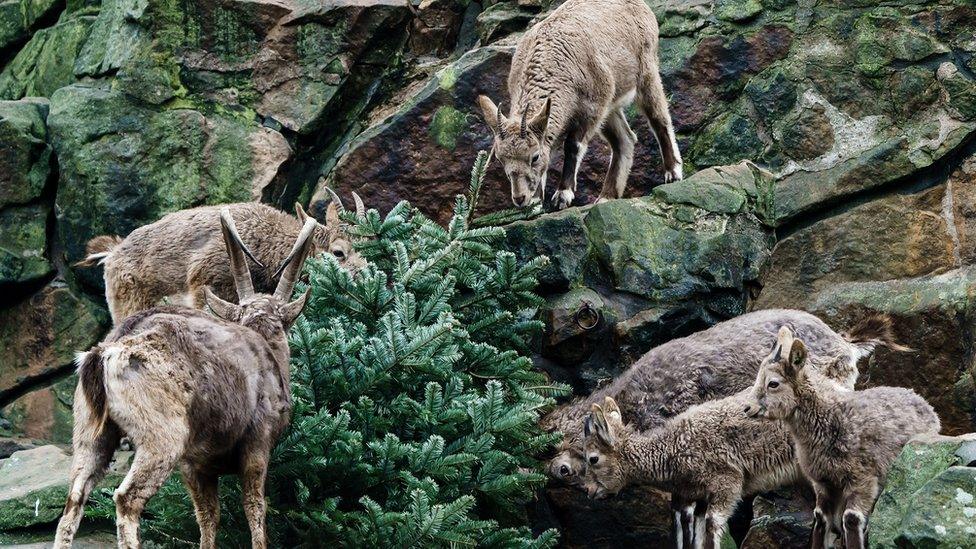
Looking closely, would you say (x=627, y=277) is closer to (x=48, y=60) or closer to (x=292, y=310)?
(x=292, y=310)

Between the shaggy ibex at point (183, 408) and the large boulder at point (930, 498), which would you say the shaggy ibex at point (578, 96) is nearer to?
the shaggy ibex at point (183, 408)

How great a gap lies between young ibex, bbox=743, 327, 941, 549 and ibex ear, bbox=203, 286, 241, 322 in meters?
3.44

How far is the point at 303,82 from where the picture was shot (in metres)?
13.3

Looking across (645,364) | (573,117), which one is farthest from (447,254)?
(573,117)

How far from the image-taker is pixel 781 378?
844 cm

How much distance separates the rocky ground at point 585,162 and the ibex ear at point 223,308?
2.06m

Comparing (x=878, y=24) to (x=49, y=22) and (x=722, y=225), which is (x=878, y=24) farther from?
(x=49, y=22)

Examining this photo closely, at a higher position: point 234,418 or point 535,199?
point 234,418

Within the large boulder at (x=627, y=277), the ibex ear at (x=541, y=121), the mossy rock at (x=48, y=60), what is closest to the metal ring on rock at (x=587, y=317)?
the large boulder at (x=627, y=277)

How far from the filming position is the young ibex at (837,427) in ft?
26.0

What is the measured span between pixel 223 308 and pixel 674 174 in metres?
5.09

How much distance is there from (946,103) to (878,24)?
1.07m

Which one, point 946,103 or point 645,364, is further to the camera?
point 946,103

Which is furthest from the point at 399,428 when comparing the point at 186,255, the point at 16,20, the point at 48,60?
the point at 16,20
